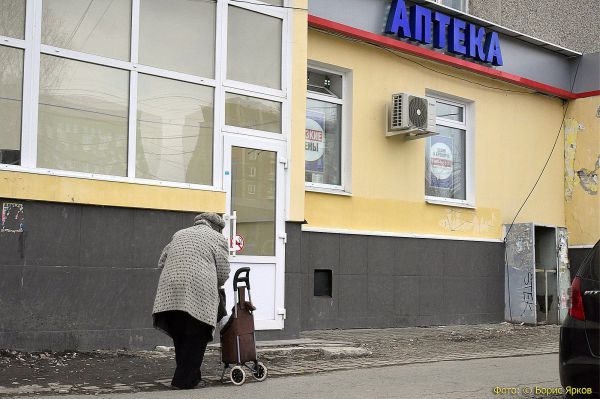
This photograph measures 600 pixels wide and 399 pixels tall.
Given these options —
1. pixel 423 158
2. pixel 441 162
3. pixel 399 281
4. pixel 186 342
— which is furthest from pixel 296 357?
pixel 441 162

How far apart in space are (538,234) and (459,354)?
5.90 metres

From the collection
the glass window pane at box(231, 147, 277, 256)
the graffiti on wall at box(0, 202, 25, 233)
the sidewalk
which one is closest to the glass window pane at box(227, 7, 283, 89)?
the glass window pane at box(231, 147, 277, 256)

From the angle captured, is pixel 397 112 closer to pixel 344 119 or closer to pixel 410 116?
pixel 410 116

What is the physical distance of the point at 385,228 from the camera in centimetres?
1339

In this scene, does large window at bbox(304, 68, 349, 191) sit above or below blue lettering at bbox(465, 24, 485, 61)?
below

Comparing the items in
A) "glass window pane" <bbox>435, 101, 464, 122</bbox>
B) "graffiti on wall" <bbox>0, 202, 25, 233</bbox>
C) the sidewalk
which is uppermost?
"glass window pane" <bbox>435, 101, 464, 122</bbox>

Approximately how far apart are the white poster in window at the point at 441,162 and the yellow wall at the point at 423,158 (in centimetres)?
47

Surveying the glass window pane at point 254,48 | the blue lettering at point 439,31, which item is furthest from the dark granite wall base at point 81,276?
the blue lettering at point 439,31

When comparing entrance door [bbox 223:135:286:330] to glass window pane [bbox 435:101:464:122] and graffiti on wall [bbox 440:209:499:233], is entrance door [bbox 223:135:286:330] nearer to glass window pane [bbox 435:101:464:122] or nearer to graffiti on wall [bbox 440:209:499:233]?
graffiti on wall [bbox 440:209:499:233]

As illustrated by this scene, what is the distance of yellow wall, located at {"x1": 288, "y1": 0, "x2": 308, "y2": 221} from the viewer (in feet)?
35.7

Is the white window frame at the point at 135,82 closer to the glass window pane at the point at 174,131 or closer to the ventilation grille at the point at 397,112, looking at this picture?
the glass window pane at the point at 174,131

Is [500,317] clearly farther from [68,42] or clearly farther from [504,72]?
[68,42]

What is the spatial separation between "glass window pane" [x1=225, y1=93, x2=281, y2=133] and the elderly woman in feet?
10.6

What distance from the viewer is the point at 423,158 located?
46.3ft
